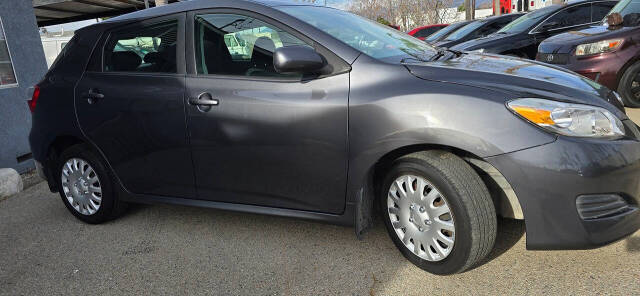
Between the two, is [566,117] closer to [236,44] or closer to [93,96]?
[236,44]

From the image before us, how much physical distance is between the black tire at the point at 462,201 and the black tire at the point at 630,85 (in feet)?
14.8

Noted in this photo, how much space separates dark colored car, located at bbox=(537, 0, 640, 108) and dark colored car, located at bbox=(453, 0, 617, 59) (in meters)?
1.67

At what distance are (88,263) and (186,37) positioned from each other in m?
1.64

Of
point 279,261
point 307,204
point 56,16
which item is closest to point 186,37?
point 307,204

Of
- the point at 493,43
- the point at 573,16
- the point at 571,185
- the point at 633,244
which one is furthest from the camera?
the point at 573,16

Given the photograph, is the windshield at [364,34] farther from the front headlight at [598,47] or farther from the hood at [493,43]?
the hood at [493,43]

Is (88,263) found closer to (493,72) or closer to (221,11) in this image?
(221,11)

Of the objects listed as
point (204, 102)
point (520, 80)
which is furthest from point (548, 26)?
point (204, 102)

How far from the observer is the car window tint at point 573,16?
26.5 feet

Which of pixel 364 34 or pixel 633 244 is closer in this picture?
pixel 633 244

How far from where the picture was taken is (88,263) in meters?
3.21

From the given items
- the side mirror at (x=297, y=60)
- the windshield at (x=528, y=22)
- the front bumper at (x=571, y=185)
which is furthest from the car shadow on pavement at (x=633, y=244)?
the windshield at (x=528, y=22)

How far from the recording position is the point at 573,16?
818cm

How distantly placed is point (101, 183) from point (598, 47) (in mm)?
5743
